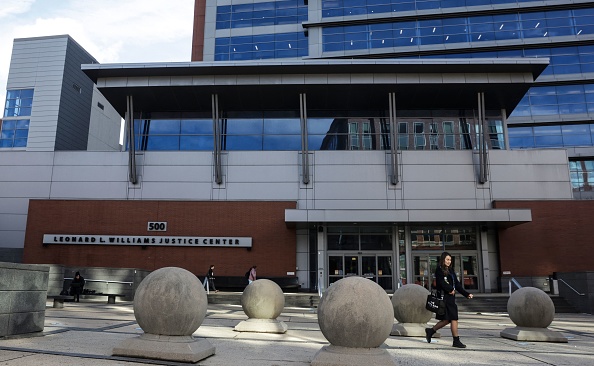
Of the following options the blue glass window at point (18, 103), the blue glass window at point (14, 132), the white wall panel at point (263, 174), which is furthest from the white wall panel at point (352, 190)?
the blue glass window at point (18, 103)

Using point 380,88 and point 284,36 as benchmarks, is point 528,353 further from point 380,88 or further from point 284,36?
point 284,36

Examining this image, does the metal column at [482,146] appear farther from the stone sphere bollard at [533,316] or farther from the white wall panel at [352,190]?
the stone sphere bollard at [533,316]

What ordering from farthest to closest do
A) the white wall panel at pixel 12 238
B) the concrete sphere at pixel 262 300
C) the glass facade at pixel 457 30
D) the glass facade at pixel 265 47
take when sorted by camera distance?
the glass facade at pixel 265 47 < the glass facade at pixel 457 30 < the white wall panel at pixel 12 238 < the concrete sphere at pixel 262 300

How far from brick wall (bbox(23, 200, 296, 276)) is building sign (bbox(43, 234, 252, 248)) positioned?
0.27 metres

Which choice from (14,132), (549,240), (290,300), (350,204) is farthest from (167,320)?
(14,132)

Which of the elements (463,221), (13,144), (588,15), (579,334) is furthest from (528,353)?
(13,144)

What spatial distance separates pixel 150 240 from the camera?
88.1 feet

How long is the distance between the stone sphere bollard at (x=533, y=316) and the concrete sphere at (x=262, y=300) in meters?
5.79

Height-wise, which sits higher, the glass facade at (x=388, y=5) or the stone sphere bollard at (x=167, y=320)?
the glass facade at (x=388, y=5)

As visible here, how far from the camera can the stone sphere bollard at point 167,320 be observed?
21.8 ft

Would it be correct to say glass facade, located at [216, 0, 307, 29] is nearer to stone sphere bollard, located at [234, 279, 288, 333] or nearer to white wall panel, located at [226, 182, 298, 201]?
white wall panel, located at [226, 182, 298, 201]

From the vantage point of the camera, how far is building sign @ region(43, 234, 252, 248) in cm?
2655

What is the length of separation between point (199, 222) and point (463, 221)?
15.4 meters

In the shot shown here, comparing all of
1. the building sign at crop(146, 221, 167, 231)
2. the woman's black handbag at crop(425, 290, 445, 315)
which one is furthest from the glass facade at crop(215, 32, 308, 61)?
the woman's black handbag at crop(425, 290, 445, 315)
